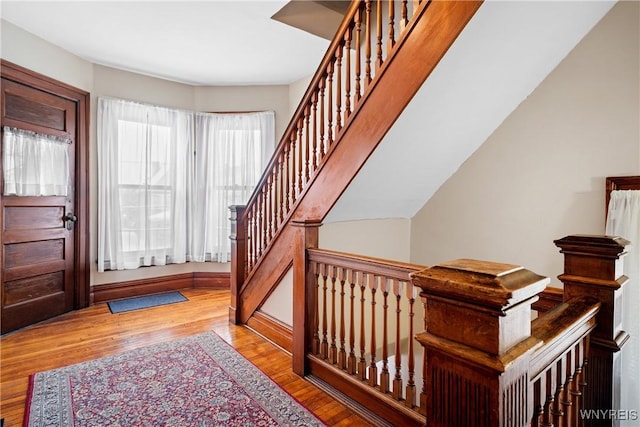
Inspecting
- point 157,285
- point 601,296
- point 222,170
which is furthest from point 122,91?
point 601,296

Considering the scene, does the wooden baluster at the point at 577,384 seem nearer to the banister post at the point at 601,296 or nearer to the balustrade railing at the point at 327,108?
the banister post at the point at 601,296

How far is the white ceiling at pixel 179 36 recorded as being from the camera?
9.14 ft

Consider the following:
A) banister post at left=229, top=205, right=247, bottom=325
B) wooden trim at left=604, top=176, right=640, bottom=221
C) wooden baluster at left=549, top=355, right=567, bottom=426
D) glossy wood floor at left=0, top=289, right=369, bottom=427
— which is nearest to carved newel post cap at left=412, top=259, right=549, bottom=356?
wooden baluster at left=549, top=355, right=567, bottom=426

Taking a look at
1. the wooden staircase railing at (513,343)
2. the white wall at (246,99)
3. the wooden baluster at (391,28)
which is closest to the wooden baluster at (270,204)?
the wooden staircase railing at (513,343)

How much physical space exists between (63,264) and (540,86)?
4643mm

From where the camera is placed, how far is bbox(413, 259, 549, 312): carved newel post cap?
1.95ft

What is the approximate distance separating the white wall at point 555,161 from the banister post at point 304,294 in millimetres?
1455

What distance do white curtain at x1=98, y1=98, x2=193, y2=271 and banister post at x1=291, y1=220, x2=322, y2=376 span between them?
2.62 m

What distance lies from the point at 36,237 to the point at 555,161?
14.8 ft

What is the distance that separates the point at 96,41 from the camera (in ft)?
10.9

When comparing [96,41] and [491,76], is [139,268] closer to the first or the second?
[96,41]

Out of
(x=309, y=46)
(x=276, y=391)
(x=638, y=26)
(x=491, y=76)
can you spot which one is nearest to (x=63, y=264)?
(x=276, y=391)

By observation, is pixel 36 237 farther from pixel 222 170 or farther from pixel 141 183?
pixel 222 170

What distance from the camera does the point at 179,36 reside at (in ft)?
10.6
